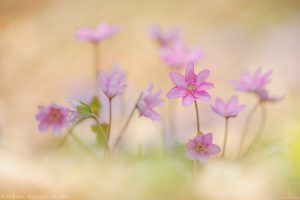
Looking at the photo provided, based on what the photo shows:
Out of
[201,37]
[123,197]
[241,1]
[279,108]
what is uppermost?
[241,1]

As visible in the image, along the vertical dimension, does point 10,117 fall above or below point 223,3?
below

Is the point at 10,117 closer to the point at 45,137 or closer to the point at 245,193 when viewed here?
the point at 45,137

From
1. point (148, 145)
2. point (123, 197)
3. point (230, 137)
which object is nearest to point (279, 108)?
point (230, 137)

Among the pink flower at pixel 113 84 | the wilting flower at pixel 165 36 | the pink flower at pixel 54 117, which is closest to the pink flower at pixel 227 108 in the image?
the pink flower at pixel 113 84

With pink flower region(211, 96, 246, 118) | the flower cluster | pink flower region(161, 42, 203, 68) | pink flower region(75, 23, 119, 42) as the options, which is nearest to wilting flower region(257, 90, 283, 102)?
the flower cluster

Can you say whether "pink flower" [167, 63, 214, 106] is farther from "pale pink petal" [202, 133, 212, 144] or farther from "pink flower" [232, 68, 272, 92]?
"pink flower" [232, 68, 272, 92]

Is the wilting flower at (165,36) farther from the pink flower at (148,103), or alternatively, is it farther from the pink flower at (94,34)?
the pink flower at (148,103)
